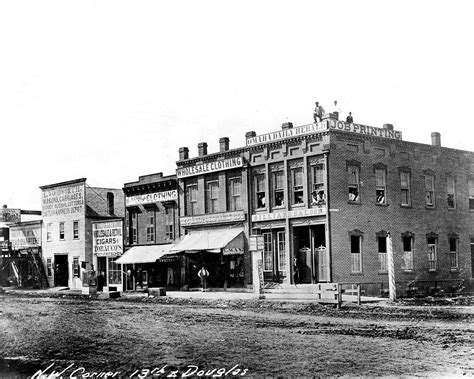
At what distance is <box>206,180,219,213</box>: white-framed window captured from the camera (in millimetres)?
38094

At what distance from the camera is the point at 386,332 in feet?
52.3

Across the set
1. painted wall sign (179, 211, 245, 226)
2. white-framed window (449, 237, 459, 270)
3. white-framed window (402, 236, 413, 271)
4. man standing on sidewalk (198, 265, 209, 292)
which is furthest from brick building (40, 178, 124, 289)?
white-framed window (449, 237, 459, 270)

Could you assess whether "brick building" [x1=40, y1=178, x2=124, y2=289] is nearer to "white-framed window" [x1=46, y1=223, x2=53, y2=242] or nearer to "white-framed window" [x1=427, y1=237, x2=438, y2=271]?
"white-framed window" [x1=46, y1=223, x2=53, y2=242]

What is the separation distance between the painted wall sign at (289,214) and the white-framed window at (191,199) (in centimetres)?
553

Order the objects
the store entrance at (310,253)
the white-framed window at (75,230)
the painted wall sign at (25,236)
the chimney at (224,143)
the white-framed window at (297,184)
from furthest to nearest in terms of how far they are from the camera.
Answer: the painted wall sign at (25,236), the white-framed window at (75,230), the chimney at (224,143), the white-framed window at (297,184), the store entrance at (310,253)

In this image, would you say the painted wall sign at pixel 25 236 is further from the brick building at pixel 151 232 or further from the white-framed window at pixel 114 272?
the brick building at pixel 151 232

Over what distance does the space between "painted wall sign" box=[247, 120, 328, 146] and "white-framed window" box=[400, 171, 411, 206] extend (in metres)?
5.98

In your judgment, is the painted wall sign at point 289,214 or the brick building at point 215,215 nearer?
the painted wall sign at point 289,214

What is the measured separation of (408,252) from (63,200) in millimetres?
28671

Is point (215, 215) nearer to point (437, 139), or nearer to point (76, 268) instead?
point (437, 139)

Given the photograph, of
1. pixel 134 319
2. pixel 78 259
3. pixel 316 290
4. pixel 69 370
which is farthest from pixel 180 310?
pixel 78 259

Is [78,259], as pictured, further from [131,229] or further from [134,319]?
[134,319]

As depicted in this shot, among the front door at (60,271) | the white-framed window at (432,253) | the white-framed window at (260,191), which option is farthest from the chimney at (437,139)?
the front door at (60,271)

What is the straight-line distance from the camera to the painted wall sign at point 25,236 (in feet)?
179
